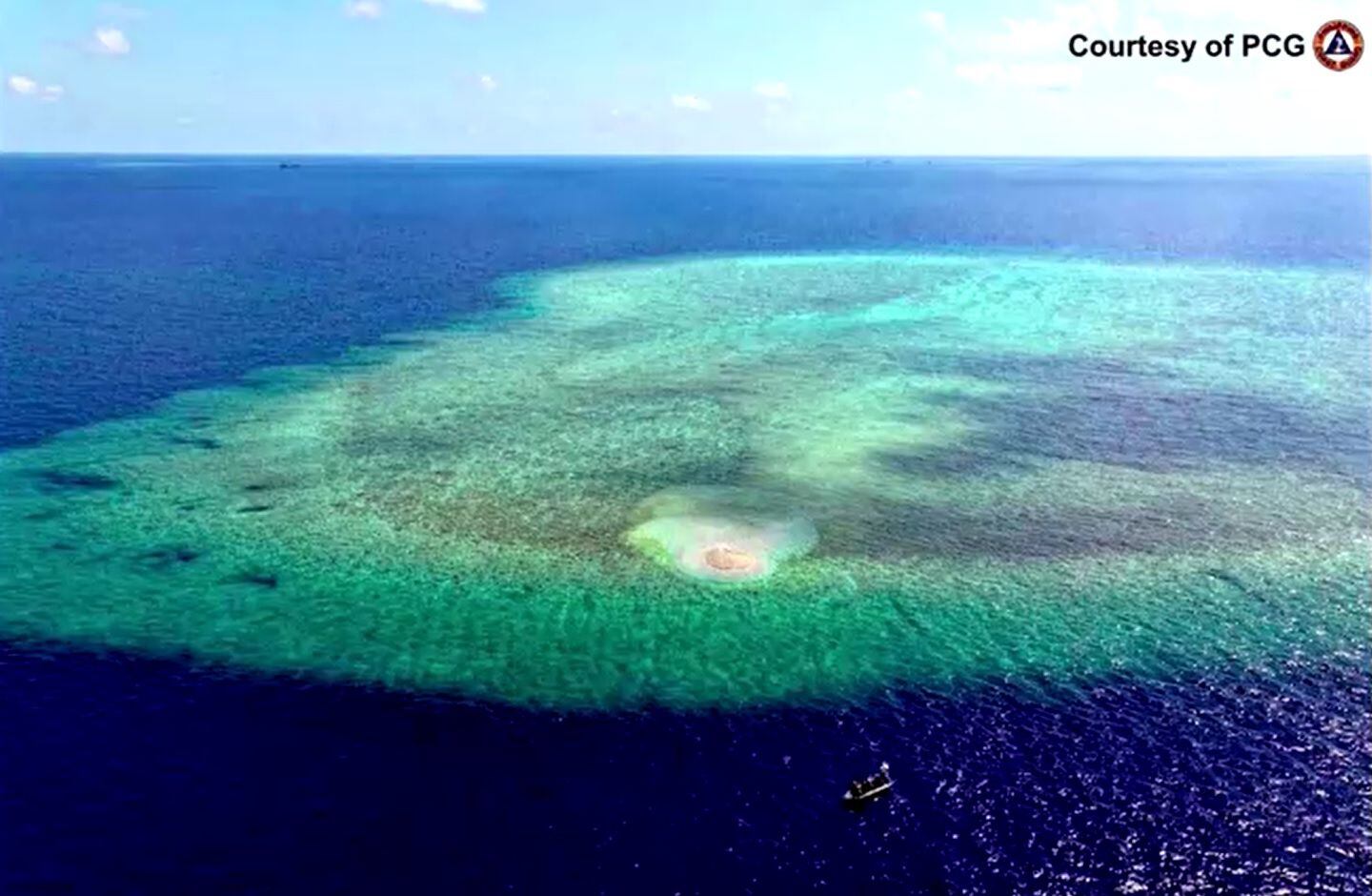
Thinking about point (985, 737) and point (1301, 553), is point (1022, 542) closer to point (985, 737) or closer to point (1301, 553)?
point (1301, 553)

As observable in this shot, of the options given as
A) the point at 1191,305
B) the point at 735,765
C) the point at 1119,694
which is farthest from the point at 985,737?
the point at 1191,305

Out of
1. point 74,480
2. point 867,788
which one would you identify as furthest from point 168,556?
point 867,788

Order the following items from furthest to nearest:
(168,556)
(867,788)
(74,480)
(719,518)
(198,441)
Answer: (198,441)
(74,480)
(719,518)
(168,556)
(867,788)

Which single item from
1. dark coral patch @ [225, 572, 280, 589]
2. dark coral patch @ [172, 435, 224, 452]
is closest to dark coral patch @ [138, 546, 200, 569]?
dark coral patch @ [225, 572, 280, 589]

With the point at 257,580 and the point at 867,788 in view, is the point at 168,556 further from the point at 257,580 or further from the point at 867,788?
the point at 867,788

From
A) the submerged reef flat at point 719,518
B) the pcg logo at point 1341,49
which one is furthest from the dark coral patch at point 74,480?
the pcg logo at point 1341,49

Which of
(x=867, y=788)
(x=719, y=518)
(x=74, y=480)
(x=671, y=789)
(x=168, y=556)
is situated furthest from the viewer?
(x=74, y=480)

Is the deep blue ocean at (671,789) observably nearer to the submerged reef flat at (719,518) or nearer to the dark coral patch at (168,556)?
the submerged reef flat at (719,518)
